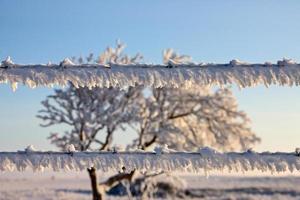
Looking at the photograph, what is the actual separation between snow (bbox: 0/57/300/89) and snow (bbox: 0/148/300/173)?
41 cm

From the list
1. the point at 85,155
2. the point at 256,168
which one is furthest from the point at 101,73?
the point at 256,168

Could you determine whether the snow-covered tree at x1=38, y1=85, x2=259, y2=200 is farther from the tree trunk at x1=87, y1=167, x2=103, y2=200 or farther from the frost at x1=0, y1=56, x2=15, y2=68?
the frost at x1=0, y1=56, x2=15, y2=68

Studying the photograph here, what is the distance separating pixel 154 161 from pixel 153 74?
499 mm

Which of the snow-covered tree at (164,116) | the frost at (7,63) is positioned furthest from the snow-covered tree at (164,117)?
the frost at (7,63)

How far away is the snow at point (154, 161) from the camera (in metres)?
2.84

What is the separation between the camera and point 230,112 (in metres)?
19.4

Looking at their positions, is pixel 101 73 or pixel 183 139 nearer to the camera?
pixel 101 73

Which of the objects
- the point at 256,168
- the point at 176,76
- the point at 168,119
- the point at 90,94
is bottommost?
the point at 256,168

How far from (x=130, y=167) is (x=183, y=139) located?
16.5 metres

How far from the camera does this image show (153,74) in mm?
2973

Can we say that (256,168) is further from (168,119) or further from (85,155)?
(168,119)


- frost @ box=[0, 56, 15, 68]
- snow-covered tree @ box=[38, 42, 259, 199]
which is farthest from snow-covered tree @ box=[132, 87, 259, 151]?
frost @ box=[0, 56, 15, 68]

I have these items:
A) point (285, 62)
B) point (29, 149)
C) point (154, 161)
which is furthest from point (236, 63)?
point (29, 149)

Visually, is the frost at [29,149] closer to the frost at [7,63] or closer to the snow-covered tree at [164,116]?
→ the frost at [7,63]
